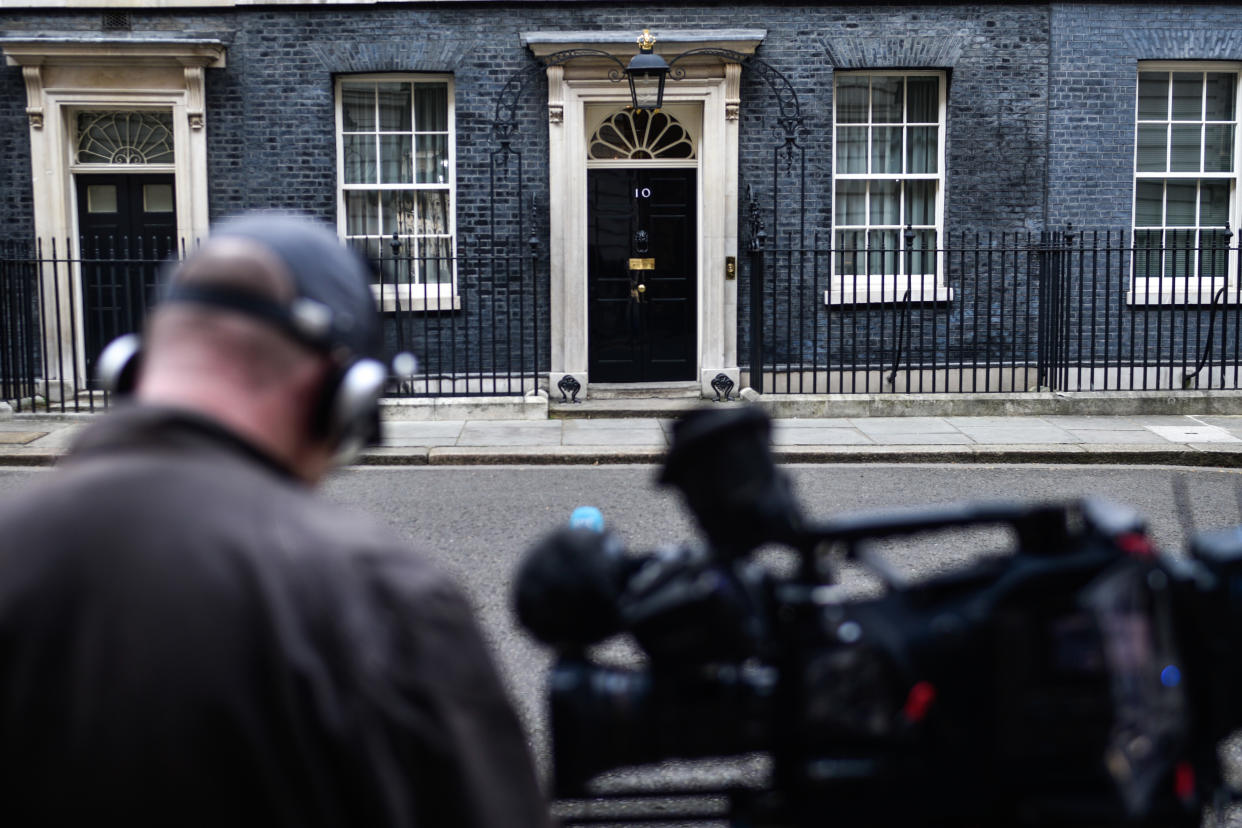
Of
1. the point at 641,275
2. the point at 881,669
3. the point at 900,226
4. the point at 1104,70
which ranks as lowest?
the point at 881,669

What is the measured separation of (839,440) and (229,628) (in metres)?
10.4

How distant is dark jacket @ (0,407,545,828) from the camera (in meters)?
1.06

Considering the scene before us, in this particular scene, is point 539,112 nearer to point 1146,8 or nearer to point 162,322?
point 1146,8

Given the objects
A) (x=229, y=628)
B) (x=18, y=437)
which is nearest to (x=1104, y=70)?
(x=18, y=437)

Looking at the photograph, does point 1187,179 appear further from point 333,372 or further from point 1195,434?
point 333,372

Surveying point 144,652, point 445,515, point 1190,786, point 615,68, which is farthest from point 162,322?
point 615,68

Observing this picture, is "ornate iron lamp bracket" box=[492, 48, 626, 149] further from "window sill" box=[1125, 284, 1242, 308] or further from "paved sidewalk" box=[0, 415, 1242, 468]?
"window sill" box=[1125, 284, 1242, 308]

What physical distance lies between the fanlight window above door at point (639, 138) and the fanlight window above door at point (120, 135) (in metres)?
4.72

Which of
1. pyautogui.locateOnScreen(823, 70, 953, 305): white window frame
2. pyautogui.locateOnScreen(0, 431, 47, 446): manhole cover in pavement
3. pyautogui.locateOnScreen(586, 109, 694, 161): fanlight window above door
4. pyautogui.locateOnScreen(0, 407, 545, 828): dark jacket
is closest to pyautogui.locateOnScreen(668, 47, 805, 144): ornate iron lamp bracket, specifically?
pyautogui.locateOnScreen(823, 70, 953, 305): white window frame

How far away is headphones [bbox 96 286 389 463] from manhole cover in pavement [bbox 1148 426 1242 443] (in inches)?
427

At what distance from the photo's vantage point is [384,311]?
1364cm

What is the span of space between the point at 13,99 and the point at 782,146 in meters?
8.37

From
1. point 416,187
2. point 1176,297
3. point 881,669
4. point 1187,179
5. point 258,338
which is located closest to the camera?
point 258,338

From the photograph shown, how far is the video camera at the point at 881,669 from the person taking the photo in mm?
1522
